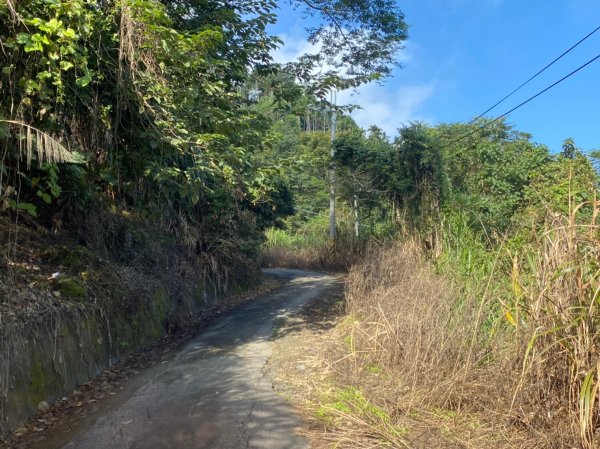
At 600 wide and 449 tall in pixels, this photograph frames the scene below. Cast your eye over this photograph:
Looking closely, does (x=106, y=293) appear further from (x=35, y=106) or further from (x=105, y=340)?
(x=35, y=106)

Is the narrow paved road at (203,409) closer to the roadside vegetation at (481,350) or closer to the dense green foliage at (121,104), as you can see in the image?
the roadside vegetation at (481,350)

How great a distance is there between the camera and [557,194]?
27.3 feet

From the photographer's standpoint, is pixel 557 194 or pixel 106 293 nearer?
pixel 106 293

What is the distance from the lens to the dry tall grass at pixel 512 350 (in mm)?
3393

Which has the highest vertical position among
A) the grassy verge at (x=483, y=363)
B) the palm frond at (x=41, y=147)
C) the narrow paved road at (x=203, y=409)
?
the palm frond at (x=41, y=147)

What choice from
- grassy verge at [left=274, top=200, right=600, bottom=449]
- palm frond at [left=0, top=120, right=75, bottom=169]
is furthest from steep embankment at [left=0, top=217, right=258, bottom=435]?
grassy verge at [left=274, top=200, right=600, bottom=449]

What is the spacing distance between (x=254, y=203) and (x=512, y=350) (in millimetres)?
4773

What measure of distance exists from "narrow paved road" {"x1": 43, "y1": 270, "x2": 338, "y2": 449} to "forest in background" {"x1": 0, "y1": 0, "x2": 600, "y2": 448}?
689 millimetres

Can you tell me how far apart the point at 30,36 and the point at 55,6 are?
1.35 feet

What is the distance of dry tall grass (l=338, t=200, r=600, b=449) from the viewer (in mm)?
3393

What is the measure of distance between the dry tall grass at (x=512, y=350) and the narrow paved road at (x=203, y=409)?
3.24 ft

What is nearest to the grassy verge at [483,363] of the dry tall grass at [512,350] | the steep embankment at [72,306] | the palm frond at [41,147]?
the dry tall grass at [512,350]

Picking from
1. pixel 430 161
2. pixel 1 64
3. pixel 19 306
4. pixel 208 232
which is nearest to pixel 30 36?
pixel 1 64

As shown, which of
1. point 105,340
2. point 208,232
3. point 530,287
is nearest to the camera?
point 530,287
